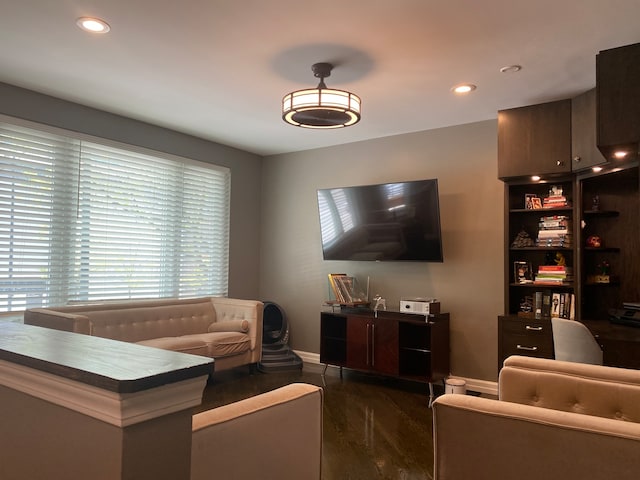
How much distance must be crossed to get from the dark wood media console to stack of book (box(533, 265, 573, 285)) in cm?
96

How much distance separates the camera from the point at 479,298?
453cm

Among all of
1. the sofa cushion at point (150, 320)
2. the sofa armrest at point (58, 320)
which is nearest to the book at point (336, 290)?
the sofa cushion at point (150, 320)

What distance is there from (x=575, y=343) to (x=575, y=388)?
1156mm

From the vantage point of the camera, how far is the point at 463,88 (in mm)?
3734

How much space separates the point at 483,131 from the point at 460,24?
199 centimetres

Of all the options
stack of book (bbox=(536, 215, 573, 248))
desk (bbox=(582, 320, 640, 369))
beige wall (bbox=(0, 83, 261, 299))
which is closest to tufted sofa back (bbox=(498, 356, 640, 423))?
desk (bbox=(582, 320, 640, 369))

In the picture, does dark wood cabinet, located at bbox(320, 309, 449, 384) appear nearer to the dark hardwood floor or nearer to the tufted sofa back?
the dark hardwood floor

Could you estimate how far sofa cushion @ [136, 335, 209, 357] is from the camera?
4.02m

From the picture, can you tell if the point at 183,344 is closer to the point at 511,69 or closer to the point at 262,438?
the point at 262,438

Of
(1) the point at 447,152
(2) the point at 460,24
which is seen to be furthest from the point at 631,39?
(1) the point at 447,152

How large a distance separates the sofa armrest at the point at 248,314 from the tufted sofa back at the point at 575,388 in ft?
9.74

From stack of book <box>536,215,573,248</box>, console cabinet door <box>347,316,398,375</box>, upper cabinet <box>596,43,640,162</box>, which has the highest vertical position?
upper cabinet <box>596,43,640,162</box>

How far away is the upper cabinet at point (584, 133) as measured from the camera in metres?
3.50

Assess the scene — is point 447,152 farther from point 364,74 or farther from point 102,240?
point 102,240
